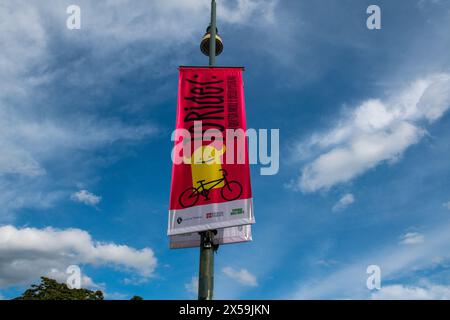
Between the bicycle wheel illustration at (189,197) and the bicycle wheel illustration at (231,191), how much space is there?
1.86ft

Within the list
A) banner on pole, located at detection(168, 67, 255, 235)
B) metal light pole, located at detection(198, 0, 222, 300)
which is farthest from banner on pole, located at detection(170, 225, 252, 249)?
banner on pole, located at detection(168, 67, 255, 235)

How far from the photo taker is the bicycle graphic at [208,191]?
27.7ft

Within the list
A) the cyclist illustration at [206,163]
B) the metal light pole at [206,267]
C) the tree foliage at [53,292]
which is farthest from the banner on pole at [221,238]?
the tree foliage at [53,292]

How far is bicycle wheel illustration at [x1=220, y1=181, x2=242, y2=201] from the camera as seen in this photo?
8.41 metres

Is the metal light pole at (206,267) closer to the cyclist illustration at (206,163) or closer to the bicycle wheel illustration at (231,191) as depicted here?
the bicycle wheel illustration at (231,191)

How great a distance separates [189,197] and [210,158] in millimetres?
960

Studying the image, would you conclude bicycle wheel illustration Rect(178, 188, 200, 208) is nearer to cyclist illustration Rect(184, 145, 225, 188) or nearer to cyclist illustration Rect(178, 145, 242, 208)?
cyclist illustration Rect(178, 145, 242, 208)

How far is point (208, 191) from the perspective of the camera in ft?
28.0

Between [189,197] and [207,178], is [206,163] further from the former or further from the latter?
[189,197]

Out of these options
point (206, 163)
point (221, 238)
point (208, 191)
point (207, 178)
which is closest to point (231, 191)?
point (208, 191)

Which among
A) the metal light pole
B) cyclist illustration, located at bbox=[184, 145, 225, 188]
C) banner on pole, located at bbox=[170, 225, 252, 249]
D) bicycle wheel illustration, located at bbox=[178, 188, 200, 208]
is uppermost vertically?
cyclist illustration, located at bbox=[184, 145, 225, 188]
